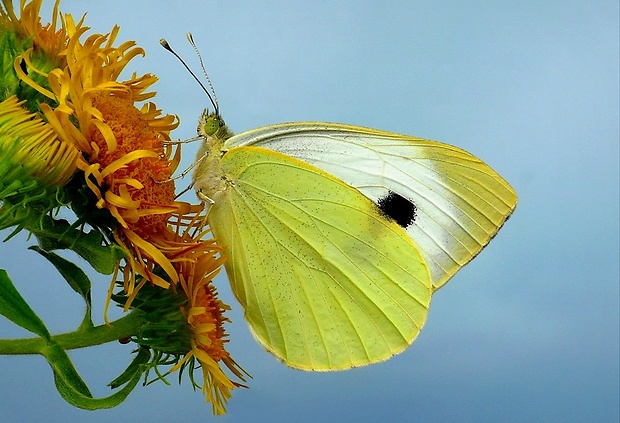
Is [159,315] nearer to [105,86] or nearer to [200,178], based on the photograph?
[200,178]

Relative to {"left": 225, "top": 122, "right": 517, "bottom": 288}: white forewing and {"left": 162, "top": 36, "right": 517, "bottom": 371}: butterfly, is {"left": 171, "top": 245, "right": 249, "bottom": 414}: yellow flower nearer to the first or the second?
{"left": 162, "top": 36, "right": 517, "bottom": 371}: butterfly

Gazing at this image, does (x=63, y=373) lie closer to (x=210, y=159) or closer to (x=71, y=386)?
(x=71, y=386)

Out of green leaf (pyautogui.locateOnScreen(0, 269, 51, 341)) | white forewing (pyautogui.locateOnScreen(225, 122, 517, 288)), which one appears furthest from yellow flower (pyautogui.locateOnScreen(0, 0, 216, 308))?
white forewing (pyautogui.locateOnScreen(225, 122, 517, 288))

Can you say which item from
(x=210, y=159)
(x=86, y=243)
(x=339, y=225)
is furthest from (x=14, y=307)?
(x=339, y=225)

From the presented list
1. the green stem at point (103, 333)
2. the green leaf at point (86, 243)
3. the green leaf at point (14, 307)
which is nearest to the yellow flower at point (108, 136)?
the green leaf at point (86, 243)

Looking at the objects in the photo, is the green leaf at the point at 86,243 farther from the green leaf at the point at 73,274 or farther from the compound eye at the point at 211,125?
the compound eye at the point at 211,125

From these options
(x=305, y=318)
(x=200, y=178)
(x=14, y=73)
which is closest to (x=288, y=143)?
(x=200, y=178)
